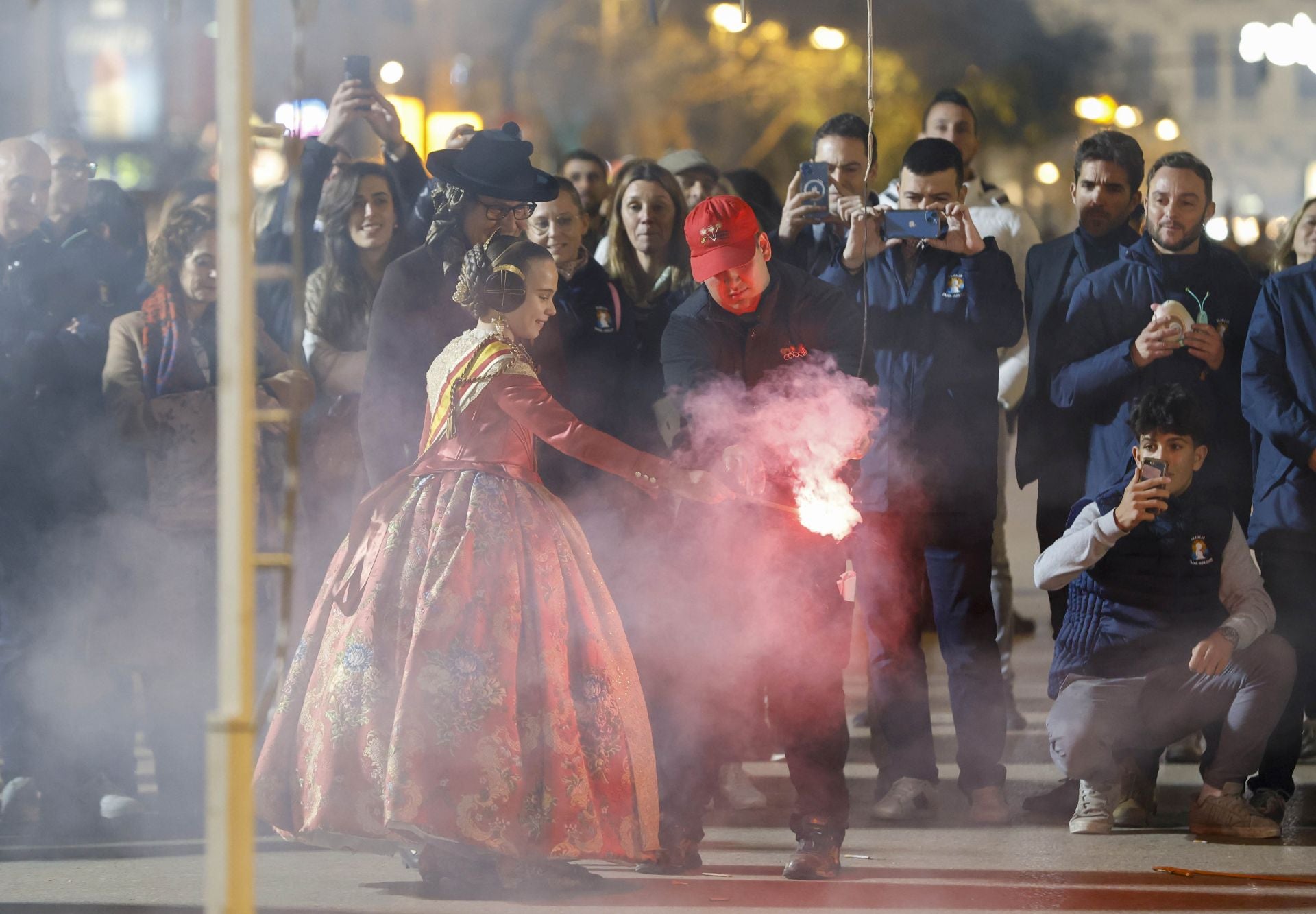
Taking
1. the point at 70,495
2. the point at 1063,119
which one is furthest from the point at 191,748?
the point at 1063,119

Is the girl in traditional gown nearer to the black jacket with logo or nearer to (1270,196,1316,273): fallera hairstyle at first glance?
the black jacket with logo

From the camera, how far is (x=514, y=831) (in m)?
4.17

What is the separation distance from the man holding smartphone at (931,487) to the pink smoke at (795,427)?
0.62 metres

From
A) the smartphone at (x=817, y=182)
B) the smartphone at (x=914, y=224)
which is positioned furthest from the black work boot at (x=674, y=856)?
the smartphone at (x=817, y=182)

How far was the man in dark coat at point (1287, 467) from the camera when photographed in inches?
206

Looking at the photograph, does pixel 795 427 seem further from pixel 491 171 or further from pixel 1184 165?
pixel 1184 165

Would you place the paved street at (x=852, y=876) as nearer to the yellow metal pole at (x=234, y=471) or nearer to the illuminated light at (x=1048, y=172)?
the yellow metal pole at (x=234, y=471)

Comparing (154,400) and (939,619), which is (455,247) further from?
(939,619)

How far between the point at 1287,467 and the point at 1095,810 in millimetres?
1177

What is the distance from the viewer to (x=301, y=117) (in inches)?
126

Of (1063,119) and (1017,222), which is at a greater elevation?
(1063,119)

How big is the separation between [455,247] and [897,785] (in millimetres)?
2002

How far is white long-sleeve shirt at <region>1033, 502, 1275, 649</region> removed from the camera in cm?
511

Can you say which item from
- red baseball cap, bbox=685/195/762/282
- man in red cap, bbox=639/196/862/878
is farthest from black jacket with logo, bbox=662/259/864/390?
red baseball cap, bbox=685/195/762/282
